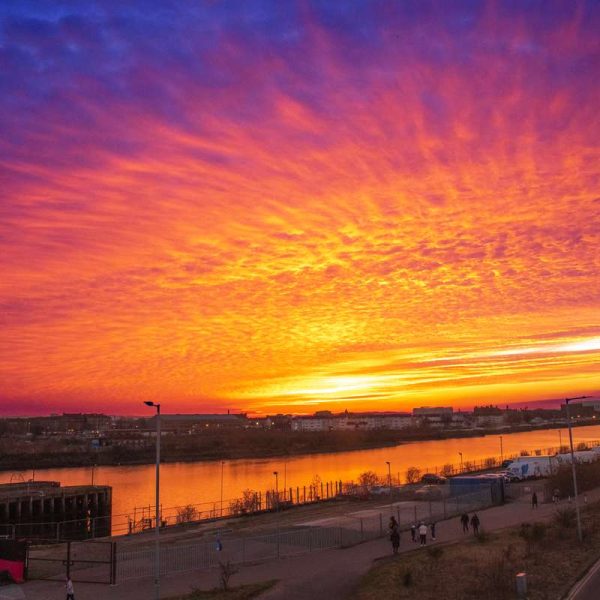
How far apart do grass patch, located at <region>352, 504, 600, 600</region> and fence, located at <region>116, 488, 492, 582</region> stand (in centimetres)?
531

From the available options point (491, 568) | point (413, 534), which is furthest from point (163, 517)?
point (491, 568)

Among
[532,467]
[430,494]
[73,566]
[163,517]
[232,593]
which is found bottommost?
[163,517]

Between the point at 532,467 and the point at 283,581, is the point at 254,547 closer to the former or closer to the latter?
the point at 283,581

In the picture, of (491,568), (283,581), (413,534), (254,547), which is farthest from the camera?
(413,534)

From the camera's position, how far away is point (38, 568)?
98.8ft

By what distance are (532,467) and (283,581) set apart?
5301 centimetres

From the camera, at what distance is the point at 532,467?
230 feet

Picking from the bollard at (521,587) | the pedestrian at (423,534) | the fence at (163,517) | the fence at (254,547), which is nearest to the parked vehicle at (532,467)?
the fence at (163,517)

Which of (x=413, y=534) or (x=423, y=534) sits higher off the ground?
(x=423, y=534)

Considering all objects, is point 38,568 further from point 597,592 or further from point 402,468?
point 402,468

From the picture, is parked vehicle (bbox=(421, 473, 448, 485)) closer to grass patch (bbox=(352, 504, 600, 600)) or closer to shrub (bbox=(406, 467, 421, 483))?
shrub (bbox=(406, 467, 421, 483))

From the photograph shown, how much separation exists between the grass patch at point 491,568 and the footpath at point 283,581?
121cm

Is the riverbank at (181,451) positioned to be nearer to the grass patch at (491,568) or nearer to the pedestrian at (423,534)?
the pedestrian at (423,534)

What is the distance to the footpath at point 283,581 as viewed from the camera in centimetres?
2361
